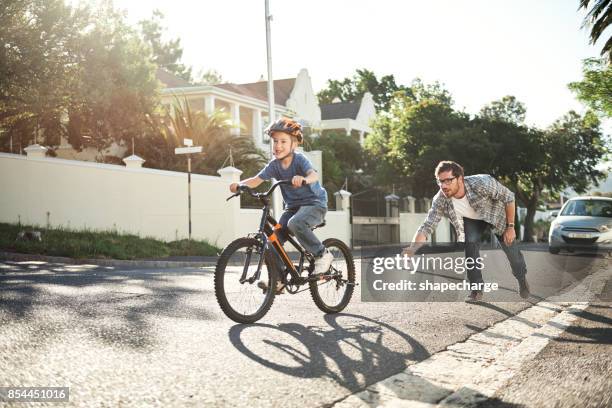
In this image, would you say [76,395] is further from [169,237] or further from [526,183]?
[526,183]

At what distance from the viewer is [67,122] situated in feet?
82.7

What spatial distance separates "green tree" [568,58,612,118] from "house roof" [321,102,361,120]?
103 feet

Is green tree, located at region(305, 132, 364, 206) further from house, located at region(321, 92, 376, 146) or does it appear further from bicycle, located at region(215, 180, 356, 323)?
bicycle, located at region(215, 180, 356, 323)

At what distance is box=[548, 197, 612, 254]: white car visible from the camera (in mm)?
17250

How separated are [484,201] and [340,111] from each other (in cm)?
5101

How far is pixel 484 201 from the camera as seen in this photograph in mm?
6910

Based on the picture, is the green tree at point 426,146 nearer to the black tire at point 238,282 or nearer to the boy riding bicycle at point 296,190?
the boy riding bicycle at point 296,190

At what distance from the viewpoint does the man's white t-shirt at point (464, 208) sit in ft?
23.0

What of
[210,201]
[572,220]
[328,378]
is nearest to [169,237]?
[210,201]

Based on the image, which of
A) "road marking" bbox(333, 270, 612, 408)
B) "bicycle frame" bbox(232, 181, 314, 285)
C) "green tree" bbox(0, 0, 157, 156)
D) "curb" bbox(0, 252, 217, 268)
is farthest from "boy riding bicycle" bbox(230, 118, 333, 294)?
"green tree" bbox(0, 0, 157, 156)

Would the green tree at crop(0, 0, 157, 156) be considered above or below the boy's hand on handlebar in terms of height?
above

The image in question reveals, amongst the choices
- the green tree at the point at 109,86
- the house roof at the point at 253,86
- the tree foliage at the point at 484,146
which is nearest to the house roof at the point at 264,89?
the house roof at the point at 253,86

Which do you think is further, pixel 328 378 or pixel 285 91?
pixel 285 91

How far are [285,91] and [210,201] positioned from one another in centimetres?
2648
